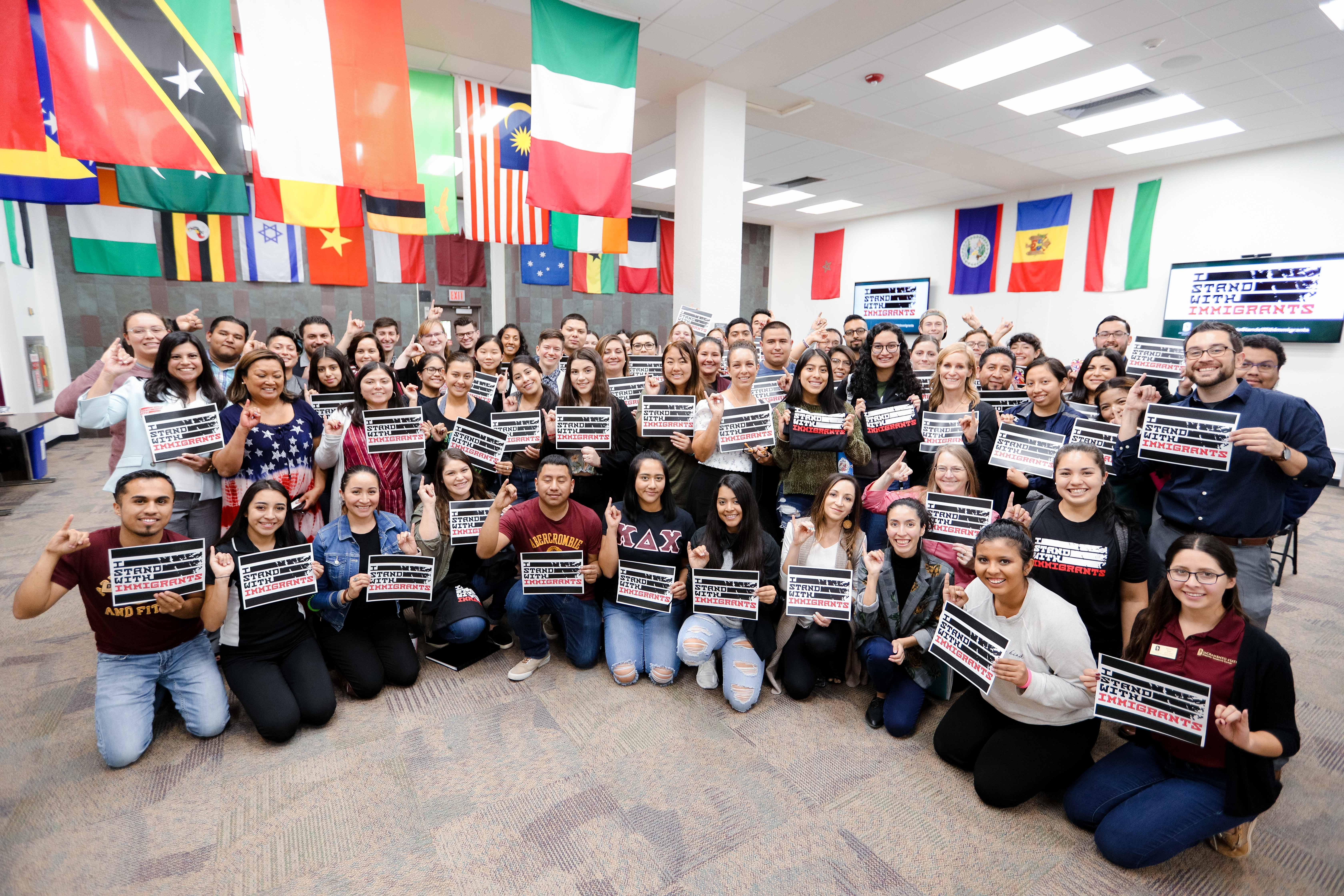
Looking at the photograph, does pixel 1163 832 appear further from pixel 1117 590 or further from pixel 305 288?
pixel 305 288

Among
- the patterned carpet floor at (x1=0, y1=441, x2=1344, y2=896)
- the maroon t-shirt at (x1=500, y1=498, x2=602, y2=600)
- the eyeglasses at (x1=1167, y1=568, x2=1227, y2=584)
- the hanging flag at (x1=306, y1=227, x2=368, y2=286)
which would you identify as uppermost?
the hanging flag at (x1=306, y1=227, x2=368, y2=286)

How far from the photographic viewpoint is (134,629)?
276 centimetres

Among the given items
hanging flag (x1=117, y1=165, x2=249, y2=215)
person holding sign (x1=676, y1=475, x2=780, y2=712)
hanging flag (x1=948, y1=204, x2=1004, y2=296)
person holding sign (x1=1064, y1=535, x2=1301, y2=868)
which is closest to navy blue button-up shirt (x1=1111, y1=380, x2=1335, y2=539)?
person holding sign (x1=1064, y1=535, x2=1301, y2=868)

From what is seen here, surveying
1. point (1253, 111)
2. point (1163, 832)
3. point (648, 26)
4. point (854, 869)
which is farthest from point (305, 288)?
point (1253, 111)

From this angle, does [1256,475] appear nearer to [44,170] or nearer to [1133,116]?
[1133,116]

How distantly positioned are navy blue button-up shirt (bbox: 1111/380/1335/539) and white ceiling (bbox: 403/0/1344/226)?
3.89 meters

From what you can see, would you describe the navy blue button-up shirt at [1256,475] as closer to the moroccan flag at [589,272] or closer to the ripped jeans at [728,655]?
the ripped jeans at [728,655]

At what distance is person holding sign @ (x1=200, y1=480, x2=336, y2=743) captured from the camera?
2.81 metres

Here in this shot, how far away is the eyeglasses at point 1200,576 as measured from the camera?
213 cm

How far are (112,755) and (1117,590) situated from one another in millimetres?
4532

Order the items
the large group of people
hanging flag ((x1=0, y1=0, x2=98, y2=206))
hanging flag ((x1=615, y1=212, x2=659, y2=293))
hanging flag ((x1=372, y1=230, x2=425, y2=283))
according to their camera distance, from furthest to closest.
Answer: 1. hanging flag ((x1=615, y1=212, x2=659, y2=293))
2. hanging flag ((x1=372, y1=230, x2=425, y2=283))
3. hanging flag ((x1=0, y1=0, x2=98, y2=206))
4. the large group of people

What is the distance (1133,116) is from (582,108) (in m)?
6.61

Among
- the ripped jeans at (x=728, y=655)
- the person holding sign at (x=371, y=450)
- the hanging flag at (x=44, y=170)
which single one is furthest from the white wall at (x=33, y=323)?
the ripped jeans at (x=728, y=655)

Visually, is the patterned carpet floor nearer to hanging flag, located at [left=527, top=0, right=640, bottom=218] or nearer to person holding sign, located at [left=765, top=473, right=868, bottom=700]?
person holding sign, located at [left=765, top=473, right=868, bottom=700]
